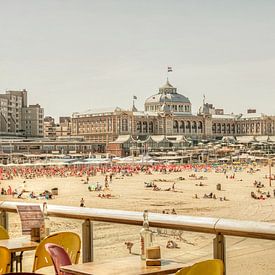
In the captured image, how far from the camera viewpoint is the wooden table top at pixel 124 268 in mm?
3229

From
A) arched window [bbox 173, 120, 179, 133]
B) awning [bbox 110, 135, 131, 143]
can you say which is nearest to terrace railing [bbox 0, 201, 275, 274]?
awning [bbox 110, 135, 131, 143]

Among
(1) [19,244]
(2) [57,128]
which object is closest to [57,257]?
(1) [19,244]

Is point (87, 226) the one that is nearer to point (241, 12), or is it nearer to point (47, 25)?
point (241, 12)

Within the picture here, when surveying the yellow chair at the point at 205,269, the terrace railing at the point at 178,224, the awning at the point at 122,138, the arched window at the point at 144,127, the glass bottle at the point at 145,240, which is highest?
the arched window at the point at 144,127

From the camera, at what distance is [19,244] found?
4.21 meters

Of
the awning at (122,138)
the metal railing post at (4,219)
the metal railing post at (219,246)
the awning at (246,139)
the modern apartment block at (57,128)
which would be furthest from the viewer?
the modern apartment block at (57,128)

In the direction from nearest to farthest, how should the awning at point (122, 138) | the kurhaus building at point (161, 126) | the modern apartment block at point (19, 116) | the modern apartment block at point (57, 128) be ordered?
the awning at point (122, 138), the modern apartment block at point (19, 116), the kurhaus building at point (161, 126), the modern apartment block at point (57, 128)

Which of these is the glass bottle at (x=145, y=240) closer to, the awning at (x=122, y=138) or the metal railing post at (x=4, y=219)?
the metal railing post at (x=4, y=219)

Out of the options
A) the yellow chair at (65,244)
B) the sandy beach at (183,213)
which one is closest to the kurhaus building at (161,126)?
the sandy beach at (183,213)

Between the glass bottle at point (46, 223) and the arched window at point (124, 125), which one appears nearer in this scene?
the glass bottle at point (46, 223)

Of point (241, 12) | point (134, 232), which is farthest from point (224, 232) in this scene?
point (241, 12)

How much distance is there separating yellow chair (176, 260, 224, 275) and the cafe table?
148 cm

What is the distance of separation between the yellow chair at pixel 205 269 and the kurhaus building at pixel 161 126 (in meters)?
97.2

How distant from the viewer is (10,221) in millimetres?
5492
